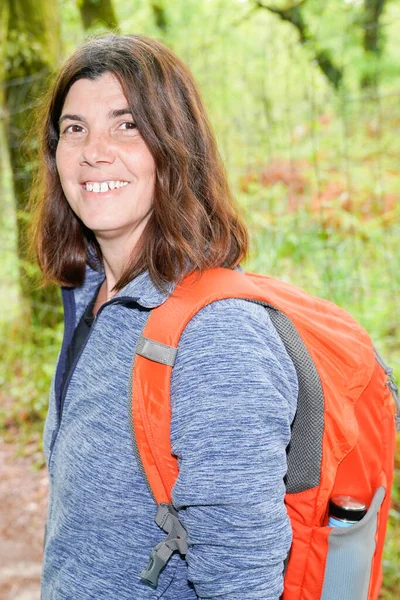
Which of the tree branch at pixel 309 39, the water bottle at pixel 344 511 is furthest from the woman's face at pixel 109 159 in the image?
the tree branch at pixel 309 39

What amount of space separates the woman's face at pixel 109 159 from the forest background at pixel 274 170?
173 cm

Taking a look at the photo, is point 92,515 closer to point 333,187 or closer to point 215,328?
point 215,328

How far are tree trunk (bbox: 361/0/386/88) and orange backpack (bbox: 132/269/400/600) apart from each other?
14.8 feet

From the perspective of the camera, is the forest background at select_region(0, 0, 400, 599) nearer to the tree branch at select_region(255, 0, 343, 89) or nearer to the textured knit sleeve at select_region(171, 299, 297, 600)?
the tree branch at select_region(255, 0, 343, 89)

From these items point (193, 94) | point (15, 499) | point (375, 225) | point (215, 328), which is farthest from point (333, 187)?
point (215, 328)

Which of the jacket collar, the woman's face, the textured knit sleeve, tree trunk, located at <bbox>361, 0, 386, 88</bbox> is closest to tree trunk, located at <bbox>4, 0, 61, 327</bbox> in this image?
tree trunk, located at <bbox>361, 0, 386, 88</bbox>

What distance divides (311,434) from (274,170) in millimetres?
3700

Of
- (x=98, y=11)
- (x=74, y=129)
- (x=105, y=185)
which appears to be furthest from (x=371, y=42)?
(x=105, y=185)

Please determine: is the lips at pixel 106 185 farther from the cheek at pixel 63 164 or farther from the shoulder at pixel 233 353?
the shoulder at pixel 233 353

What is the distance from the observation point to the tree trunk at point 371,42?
5.55 meters

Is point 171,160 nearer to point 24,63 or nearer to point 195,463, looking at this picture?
point 195,463

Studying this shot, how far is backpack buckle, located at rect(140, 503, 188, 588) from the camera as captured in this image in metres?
1.23

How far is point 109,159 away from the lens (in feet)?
4.76

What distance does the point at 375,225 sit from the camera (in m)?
4.46
